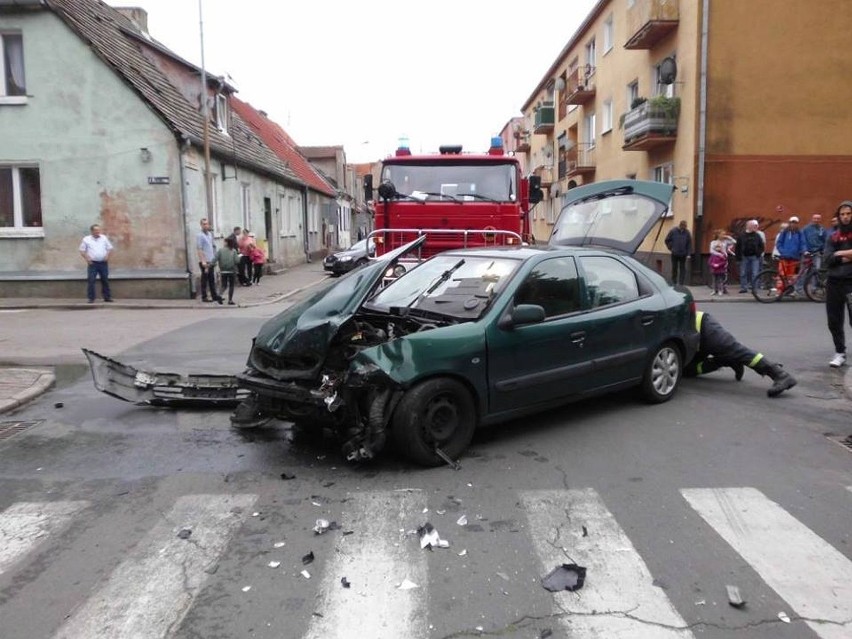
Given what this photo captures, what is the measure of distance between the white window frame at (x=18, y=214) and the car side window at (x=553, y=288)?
15.0 m

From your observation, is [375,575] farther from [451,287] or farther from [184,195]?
[184,195]

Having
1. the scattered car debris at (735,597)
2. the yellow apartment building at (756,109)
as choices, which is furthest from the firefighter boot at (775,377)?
the yellow apartment building at (756,109)

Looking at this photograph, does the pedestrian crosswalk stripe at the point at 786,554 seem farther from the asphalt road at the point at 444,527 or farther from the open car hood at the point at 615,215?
the open car hood at the point at 615,215

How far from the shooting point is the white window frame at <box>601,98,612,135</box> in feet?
89.8

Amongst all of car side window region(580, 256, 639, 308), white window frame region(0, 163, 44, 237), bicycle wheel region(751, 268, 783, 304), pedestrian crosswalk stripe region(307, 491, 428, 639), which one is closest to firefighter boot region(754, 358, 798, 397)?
car side window region(580, 256, 639, 308)

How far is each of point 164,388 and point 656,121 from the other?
16843 mm

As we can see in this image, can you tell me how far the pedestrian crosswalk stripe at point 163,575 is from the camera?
3117 millimetres

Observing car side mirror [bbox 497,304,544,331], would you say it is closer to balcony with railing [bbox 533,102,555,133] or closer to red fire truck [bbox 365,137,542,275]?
red fire truck [bbox 365,137,542,275]

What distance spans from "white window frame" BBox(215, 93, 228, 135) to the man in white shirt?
22.5 feet

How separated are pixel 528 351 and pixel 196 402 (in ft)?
10.7

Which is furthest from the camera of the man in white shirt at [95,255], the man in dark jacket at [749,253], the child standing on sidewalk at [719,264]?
the child standing on sidewalk at [719,264]

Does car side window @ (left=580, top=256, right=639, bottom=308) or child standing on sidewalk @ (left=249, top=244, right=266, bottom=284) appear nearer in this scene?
car side window @ (left=580, top=256, right=639, bottom=308)

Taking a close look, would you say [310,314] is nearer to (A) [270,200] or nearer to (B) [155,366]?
(B) [155,366]

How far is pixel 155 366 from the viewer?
8.99 metres
